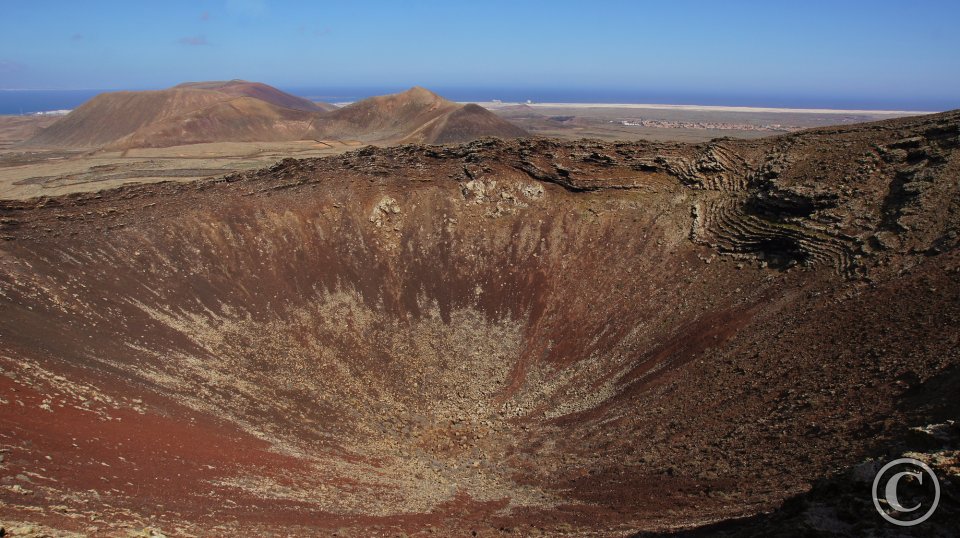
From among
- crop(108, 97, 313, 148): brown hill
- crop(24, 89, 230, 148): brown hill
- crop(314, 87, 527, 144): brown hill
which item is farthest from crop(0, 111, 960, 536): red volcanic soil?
crop(24, 89, 230, 148): brown hill

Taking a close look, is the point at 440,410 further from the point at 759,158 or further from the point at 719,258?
the point at 759,158

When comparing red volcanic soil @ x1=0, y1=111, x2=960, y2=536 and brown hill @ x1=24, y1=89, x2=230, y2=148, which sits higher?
brown hill @ x1=24, y1=89, x2=230, y2=148

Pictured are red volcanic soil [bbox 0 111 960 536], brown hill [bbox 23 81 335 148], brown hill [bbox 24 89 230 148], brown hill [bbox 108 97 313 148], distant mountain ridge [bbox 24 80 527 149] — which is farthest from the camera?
brown hill [bbox 24 89 230 148]

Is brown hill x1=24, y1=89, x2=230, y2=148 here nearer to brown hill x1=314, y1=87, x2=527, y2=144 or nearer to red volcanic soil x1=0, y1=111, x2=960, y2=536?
brown hill x1=314, y1=87, x2=527, y2=144

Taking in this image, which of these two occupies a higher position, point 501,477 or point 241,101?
point 241,101

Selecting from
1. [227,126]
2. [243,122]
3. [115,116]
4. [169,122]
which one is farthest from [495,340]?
[115,116]

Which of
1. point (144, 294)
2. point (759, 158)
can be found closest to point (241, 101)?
point (144, 294)

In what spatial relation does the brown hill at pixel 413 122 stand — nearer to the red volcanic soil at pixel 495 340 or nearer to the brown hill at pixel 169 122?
the brown hill at pixel 169 122

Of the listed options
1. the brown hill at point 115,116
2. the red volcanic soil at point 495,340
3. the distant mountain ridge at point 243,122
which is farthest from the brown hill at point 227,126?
the red volcanic soil at point 495,340
